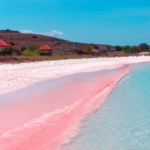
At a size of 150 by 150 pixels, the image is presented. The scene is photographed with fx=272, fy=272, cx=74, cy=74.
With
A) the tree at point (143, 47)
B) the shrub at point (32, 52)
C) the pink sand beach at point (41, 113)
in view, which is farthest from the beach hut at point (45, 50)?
the tree at point (143, 47)

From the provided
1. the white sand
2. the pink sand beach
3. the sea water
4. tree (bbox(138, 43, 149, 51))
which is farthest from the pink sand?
tree (bbox(138, 43, 149, 51))

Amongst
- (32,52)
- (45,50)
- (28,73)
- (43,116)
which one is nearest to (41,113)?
(43,116)

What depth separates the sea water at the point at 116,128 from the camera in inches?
198

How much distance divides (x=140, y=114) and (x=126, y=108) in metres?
0.76

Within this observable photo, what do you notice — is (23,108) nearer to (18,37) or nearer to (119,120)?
(119,120)

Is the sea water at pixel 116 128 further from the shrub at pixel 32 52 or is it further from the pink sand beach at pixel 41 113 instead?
the shrub at pixel 32 52

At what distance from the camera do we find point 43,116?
268 inches

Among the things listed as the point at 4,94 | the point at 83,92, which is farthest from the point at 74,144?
the point at 83,92

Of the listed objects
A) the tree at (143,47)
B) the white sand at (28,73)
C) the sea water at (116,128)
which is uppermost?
the tree at (143,47)

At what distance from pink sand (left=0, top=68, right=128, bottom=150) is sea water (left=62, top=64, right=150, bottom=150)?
28cm

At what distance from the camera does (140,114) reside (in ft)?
24.7

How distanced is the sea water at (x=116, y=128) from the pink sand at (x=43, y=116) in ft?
0.90

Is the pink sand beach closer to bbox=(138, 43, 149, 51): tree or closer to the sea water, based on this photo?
the sea water

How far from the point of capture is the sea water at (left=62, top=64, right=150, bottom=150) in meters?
5.04
